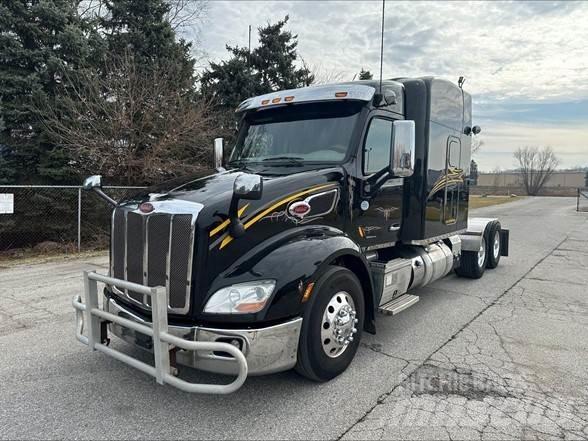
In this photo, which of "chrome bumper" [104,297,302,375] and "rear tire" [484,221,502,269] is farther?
"rear tire" [484,221,502,269]

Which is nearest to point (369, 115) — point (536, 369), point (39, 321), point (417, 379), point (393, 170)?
point (393, 170)

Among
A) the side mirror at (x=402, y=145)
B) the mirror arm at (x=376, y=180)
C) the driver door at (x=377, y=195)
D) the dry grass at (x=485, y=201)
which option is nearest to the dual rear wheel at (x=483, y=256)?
the driver door at (x=377, y=195)

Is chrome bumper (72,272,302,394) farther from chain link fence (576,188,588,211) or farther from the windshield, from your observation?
chain link fence (576,188,588,211)

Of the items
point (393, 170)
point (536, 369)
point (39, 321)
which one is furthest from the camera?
point (39, 321)

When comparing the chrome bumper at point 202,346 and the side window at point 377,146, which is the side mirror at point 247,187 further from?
the side window at point 377,146

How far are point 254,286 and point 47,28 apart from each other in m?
12.2

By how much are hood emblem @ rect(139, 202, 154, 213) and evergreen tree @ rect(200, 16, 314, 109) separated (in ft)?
50.7

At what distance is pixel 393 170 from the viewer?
14.0 ft

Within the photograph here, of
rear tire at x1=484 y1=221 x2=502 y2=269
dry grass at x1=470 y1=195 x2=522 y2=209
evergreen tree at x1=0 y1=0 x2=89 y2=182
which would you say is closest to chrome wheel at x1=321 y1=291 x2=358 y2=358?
rear tire at x1=484 y1=221 x2=502 y2=269

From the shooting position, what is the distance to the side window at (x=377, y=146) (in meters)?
4.41

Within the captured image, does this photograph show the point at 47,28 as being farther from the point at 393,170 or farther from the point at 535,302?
the point at 535,302

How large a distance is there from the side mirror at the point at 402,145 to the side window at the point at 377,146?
0.22 metres

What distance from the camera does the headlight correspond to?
9.95 ft

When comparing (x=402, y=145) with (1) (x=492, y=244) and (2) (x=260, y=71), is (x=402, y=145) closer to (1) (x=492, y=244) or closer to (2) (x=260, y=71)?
(1) (x=492, y=244)
